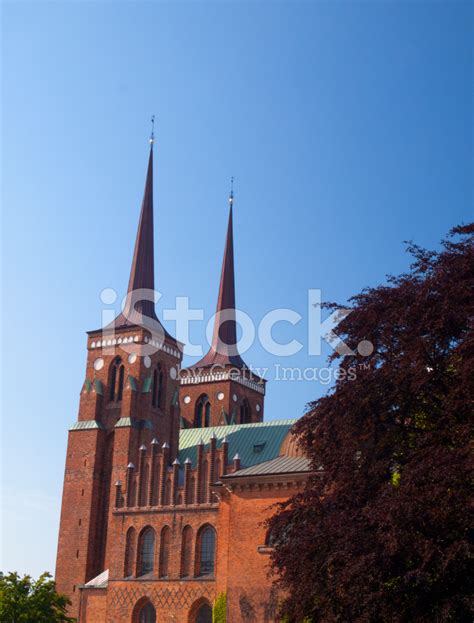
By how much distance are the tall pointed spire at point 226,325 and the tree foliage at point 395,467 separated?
165 ft

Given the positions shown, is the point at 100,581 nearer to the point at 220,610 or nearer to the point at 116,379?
the point at 116,379

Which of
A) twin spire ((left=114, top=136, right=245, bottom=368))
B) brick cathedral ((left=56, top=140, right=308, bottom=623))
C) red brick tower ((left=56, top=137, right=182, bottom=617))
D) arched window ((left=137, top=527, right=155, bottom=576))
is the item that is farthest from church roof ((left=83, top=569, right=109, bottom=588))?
twin spire ((left=114, top=136, right=245, bottom=368))

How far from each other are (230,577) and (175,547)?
50.5 ft

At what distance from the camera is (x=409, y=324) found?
20.4m

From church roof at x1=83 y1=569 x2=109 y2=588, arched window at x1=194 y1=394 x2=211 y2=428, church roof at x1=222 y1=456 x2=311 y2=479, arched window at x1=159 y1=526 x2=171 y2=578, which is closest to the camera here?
church roof at x1=222 y1=456 x2=311 y2=479

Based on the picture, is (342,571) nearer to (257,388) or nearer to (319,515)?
(319,515)

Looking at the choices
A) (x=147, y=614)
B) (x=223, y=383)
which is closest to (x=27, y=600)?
(x=147, y=614)

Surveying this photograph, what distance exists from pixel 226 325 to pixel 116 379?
18.2 meters

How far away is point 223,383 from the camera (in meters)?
70.9

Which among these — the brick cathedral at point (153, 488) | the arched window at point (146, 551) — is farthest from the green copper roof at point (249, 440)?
the arched window at point (146, 551)

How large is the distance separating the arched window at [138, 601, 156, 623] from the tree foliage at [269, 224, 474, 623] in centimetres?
2753

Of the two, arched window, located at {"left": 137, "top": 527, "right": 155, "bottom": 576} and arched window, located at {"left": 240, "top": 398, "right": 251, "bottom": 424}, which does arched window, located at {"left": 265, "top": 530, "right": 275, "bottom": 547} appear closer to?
arched window, located at {"left": 137, "top": 527, "right": 155, "bottom": 576}

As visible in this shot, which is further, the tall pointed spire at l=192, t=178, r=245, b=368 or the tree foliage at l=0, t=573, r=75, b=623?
the tall pointed spire at l=192, t=178, r=245, b=368

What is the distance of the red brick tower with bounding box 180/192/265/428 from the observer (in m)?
70.9
